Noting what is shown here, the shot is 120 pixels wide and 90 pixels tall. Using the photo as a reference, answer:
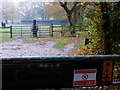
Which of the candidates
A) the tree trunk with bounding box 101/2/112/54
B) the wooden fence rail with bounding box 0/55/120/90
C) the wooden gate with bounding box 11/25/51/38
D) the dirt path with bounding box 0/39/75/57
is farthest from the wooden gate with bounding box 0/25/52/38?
the wooden fence rail with bounding box 0/55/120/90

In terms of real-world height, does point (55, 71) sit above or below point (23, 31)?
below

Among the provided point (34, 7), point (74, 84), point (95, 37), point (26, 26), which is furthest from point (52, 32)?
point (74, 84)

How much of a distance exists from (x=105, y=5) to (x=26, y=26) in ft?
45.3

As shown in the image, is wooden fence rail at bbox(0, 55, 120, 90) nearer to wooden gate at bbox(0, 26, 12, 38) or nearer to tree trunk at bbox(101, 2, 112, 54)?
tree trunk at bbox(101, 2, 112, 54)

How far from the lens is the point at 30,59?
1656 millimetres

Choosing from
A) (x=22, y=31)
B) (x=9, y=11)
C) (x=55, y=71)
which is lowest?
(x=55, y=71)

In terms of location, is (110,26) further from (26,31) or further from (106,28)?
(26,31)

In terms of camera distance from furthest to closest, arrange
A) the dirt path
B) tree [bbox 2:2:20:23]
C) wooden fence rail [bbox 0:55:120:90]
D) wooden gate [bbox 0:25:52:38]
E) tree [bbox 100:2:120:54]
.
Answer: wooden gate [bbox 0:25:52:38], tree [bbox 2:2:20:23], the dirt path, tree [bbox 100:2:120:54], wooden fence rail [bbox 0:55:120:90]

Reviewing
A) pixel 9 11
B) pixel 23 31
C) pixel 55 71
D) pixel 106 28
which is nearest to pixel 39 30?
pixel 23 31

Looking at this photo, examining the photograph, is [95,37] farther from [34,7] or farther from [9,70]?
[34,7]

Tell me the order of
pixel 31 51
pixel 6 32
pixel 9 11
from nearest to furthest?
1. pixel 31 51
2. pixel 9 11
3. pixel 6 32

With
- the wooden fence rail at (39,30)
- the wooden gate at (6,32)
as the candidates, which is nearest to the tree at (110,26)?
the wooden fence rail at (39,30)

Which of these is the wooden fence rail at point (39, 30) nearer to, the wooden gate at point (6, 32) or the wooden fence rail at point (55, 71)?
the wooden gate at point (6, 32)

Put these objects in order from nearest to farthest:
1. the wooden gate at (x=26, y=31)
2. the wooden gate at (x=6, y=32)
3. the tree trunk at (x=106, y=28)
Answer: the tree trunk at (x=106, y=28) < the wooden gate at (x=6, y=32) < the wooden gate at (x=26, y=31)
